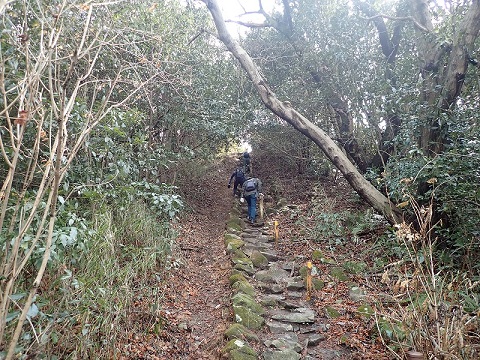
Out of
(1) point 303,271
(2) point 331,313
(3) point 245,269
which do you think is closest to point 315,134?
(1) point 303,271

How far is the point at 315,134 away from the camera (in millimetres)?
7098

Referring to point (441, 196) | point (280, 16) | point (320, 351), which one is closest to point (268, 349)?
point (320, 351)

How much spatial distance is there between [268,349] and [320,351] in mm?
627

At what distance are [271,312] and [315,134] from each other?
3926 millimetres

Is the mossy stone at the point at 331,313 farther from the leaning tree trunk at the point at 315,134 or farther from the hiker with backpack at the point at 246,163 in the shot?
the hiker with backpack at the point at 246,163

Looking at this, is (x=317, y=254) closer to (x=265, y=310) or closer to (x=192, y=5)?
(x=265, y=310)

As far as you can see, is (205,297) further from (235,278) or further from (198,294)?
(235,278)

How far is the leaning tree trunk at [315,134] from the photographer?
646 cm

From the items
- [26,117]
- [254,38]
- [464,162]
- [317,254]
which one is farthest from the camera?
[254,38]

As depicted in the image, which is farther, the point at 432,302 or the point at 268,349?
the point at 268,349

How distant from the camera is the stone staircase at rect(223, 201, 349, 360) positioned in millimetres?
3791

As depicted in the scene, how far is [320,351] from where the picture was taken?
3.88 meters

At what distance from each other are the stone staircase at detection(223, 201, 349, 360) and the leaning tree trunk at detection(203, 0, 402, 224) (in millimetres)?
1924

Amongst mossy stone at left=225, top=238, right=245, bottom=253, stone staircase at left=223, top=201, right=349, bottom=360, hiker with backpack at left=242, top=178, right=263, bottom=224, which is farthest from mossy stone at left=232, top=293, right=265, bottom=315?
hiker with backpack at left=242, top=178, right=263, bottom=224
